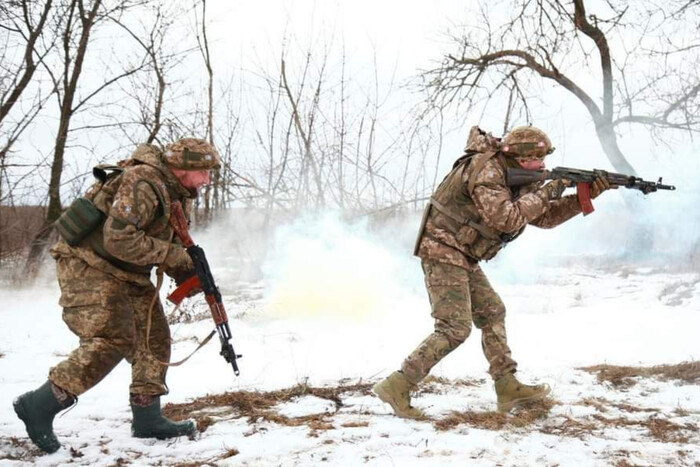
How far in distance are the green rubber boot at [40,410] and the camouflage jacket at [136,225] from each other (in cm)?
69

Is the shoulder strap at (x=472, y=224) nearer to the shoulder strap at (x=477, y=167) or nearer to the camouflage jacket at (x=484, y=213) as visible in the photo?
the camouflage jacket at (x=484, y=213)

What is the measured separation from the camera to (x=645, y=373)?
4777 millimetres

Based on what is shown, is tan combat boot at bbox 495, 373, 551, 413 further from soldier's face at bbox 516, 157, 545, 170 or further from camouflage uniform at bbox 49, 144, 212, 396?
camouflage uniform at bbox 49, 144, 212, 396

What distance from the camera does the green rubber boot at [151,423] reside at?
11.9 ft

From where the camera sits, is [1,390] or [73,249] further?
[1,390]

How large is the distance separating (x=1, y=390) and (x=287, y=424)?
243cm

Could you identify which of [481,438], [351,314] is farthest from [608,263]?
[481,438]

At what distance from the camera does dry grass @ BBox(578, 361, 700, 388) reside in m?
4.59

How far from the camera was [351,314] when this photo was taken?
25.3ft

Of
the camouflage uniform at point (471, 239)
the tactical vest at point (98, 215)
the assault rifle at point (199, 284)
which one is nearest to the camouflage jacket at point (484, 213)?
the camouflage uniform at point (471, 239)

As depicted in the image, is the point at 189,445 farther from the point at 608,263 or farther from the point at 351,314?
the point at 608,263

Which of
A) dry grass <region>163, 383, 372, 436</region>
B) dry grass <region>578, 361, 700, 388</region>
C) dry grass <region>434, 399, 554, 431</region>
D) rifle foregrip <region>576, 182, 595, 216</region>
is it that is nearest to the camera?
dry grass <region>434, 399, 554, 431</region>

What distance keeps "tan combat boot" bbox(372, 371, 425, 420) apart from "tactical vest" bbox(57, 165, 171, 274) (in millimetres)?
1579

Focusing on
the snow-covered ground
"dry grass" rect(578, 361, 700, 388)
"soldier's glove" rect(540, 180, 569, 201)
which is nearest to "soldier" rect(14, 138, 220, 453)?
the snow-covered ground
